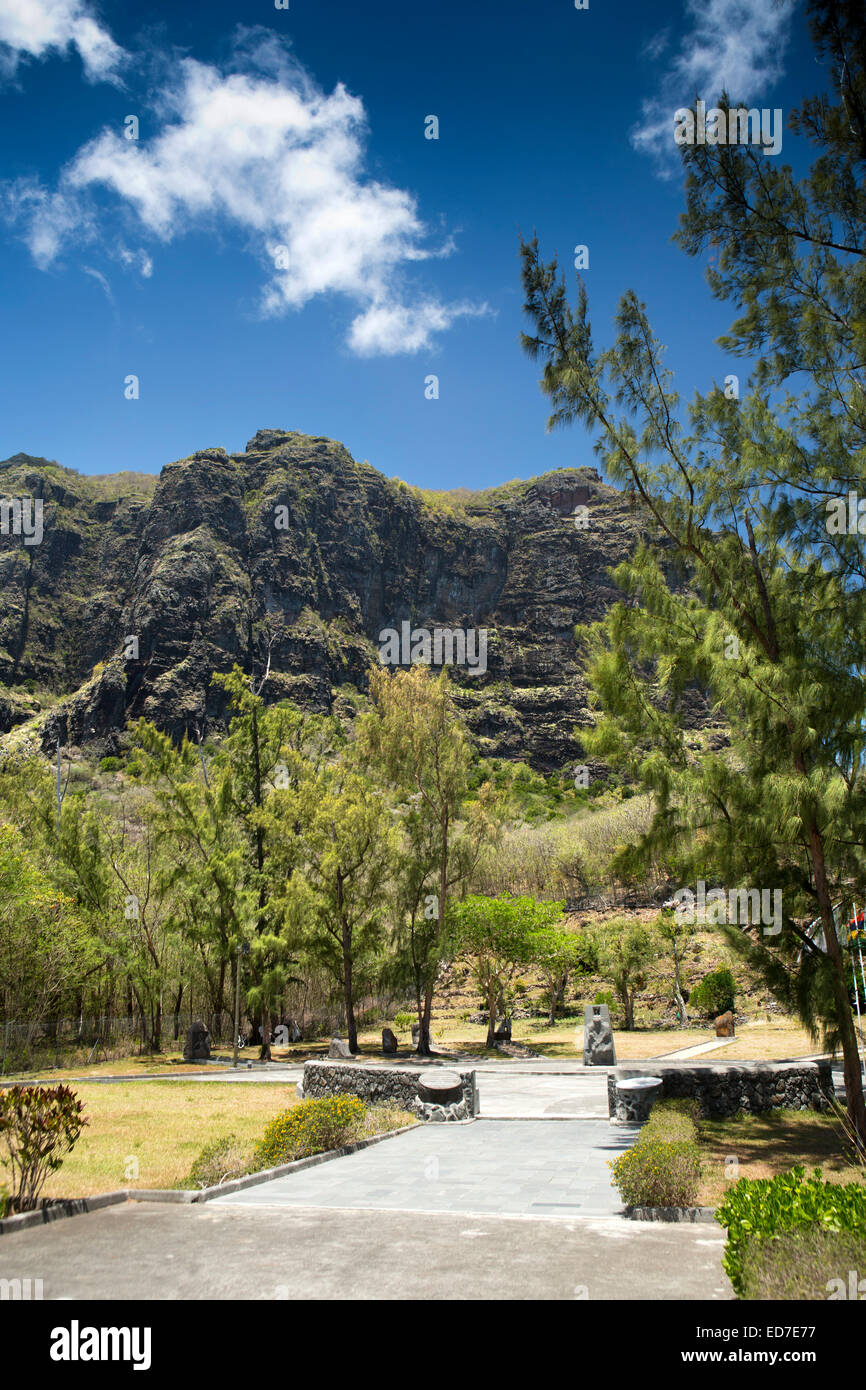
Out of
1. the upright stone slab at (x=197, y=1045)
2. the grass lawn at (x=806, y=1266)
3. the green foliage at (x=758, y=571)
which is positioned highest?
the green foliage at (x=758, y=571)

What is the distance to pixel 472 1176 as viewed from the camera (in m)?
8.29

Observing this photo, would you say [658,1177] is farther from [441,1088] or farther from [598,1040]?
[598,1040]

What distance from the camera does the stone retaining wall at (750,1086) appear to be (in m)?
11.9

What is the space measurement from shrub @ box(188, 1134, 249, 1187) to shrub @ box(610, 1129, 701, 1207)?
12.7ft

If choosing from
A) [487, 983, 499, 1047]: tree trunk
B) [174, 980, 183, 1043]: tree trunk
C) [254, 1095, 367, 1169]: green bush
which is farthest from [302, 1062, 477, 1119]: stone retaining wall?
[174, 980, 183, 1043]: tree trunk

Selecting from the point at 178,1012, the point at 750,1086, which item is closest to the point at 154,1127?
the point at 750,1086

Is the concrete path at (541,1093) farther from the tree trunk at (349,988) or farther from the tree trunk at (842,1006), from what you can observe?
the tree trunk at (842,1006)

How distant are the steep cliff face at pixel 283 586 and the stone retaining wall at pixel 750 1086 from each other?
85.1 metres

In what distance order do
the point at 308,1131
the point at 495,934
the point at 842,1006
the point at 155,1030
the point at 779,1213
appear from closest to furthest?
the point at 779,1213 → the point at 842,1006 → the point at 308,1131 → the point at 495,934 → the point at 155,1030

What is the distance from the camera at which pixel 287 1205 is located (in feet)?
22.5

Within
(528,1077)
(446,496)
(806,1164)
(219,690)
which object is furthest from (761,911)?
(446,496)

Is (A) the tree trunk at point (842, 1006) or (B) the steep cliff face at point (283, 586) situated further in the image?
(B) the steep cliff face at point (283, 586)

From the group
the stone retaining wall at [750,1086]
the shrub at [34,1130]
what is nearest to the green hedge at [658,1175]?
the shrub at [34,1130]

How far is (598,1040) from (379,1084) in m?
8.49
